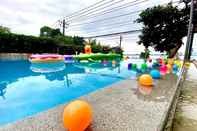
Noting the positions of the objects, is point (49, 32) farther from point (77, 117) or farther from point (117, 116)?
point (77, 117)

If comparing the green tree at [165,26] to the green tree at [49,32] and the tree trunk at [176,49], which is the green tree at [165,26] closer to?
the tree trunk at [176,49]

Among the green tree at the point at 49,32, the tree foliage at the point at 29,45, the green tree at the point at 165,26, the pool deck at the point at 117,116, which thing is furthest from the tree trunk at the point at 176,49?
the green tree at the point at 49,32

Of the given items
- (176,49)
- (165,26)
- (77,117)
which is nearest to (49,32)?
(165,26)

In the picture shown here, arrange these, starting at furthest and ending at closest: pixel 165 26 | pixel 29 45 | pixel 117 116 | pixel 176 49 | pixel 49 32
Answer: pixel 49 32
pixel 176 49
pixel 165 26
pixel 29 45
pixel 117 116

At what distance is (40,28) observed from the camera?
3247cm

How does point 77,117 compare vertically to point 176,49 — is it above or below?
below

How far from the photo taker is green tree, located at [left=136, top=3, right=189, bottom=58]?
47.3 feet

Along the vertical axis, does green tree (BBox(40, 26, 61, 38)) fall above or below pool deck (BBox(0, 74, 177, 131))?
above

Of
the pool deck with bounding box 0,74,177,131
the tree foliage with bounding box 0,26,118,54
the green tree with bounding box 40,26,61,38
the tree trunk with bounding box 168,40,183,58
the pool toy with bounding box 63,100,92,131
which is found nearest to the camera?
the pool toy with bounding box 63,100,92,131

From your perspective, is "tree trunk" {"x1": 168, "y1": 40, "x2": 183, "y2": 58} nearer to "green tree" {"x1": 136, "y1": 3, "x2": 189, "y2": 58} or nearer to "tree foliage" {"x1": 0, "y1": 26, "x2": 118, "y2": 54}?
"green tree" {"x1": 136, "y1": 3, "x2": 189, "y2": 58}

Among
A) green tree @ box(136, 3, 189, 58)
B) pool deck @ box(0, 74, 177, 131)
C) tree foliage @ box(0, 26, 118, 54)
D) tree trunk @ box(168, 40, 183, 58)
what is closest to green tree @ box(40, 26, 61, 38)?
tree foliage @ box(0, 26, 118, 54)

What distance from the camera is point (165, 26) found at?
1484 cm

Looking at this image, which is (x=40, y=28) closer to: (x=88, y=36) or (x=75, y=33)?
(x=75, y=33)

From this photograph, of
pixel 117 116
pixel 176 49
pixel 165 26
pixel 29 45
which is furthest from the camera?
pixel 176 49
